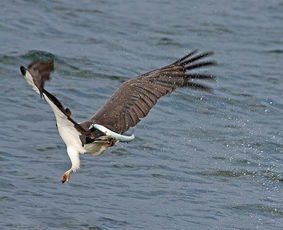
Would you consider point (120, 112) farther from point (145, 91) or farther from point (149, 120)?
point (149, 120)

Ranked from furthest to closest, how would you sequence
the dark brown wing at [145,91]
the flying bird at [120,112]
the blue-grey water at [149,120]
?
the blue-grey water at [149,120] < the dark brown wing at [145,91] < the flying bird at [120,112]

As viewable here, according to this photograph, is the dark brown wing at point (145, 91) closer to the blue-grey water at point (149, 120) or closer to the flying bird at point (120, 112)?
the flying bird at point (120, 112)

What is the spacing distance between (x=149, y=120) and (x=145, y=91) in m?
3.21

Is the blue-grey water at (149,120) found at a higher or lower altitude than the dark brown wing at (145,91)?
lower

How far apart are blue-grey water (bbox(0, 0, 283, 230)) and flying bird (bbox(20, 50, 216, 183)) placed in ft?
2.89

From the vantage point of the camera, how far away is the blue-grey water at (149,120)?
8.24 m

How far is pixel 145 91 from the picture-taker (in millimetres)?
7707

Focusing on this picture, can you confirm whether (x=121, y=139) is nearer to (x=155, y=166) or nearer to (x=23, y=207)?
(x=23, y=207)

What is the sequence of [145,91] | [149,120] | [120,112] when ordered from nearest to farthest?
[120,112] → [145,91] → [149,120]

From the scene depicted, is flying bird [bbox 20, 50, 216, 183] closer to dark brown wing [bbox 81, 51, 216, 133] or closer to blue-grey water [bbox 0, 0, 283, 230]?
dark brown wing [bbox 81, 51, 216, 133]

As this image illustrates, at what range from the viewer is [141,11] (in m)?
14.8

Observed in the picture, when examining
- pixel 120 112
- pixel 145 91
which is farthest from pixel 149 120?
pixel 120 112

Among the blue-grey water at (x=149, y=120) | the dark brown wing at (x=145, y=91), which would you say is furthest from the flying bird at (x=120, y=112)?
the blue-grey water at (x=149, y=120)

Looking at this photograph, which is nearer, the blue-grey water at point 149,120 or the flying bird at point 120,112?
the flying bird at point 120,112
